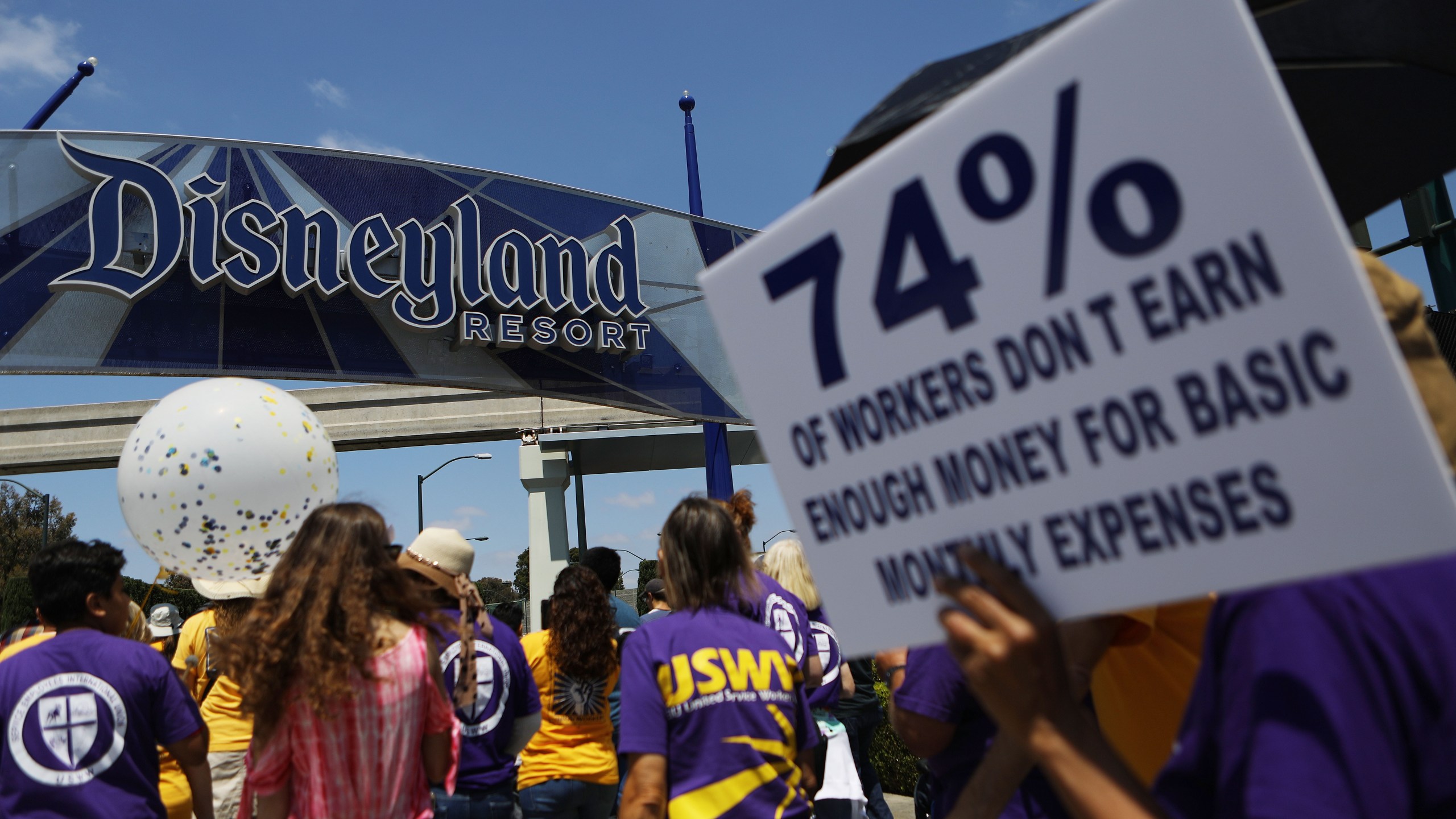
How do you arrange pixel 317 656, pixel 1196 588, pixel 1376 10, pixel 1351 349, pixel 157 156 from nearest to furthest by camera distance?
pixel 1351 349 → pixel 1196 588 → pixel 1376 10 → pixel 317 656 → pixel 157 156

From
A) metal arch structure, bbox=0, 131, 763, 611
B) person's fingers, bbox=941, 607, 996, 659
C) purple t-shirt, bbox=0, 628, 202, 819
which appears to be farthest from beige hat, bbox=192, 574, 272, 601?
metal arch structure, bbox=0, 131, 763, 611

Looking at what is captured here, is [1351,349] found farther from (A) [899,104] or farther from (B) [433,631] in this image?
(B) [433,631]

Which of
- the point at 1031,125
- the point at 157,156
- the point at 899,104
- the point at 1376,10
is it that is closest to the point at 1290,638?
the point at 1031,125

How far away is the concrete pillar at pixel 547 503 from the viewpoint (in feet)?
63.5

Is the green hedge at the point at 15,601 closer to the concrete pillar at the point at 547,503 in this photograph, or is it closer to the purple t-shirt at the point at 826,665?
the purple t-shirt at the point at 826,665

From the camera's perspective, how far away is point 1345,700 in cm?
80

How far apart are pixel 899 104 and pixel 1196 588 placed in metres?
0.89

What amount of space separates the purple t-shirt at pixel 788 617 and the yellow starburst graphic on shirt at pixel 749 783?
106 centimetres

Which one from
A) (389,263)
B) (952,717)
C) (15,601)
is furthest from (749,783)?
(389,263)

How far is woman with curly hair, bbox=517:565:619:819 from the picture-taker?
4.34 meters

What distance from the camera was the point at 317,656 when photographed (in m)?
2.60

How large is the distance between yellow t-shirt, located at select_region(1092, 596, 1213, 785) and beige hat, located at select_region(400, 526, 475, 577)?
115 inches

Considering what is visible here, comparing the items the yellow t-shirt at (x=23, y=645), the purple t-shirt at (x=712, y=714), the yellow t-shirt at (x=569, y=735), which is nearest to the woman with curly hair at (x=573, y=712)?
the yellow t-shirt at (x=569, y=735)

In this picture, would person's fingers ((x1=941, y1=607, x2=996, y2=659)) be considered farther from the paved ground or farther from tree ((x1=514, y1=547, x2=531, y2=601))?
tree ((x1=514, y1=547, x2=531, y2=601))
